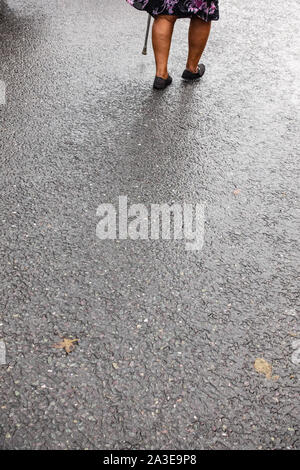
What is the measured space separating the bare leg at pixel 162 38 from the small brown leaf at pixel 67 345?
283cm

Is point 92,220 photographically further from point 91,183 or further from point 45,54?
point 45,54

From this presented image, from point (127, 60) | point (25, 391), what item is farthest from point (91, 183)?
point (127, 60)

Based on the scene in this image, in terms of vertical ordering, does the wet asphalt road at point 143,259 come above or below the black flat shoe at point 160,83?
below

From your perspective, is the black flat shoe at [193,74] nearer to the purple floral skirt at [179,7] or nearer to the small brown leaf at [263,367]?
the purple floral skirt at [179,7]

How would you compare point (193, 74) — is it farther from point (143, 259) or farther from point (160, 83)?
point (143, 259)

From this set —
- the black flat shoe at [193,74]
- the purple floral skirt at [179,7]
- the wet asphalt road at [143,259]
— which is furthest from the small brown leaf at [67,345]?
the black flat shoe at [193,74]

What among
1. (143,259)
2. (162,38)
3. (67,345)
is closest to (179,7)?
(162,38)

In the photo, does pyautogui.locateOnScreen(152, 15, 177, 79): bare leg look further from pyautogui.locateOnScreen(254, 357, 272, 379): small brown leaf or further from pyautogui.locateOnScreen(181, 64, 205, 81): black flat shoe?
pyautogui.locateOnScreen(254, 357, 272, 379): small brown leaf

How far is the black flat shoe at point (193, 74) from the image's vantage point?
456 centimetres

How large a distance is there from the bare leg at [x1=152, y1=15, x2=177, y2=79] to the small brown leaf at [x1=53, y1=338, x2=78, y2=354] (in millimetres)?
2835

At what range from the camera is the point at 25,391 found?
6.75 ft

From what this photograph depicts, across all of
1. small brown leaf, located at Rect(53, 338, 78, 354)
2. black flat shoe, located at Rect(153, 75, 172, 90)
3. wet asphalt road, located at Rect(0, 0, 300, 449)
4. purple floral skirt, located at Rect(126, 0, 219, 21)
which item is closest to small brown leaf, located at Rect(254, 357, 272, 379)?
wet asphalt road, located at Rect(0, 0, 300, 449)

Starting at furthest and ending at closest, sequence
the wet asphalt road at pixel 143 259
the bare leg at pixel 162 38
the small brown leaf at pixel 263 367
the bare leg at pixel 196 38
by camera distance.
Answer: the bare leg at pixel 196 38
the bare leg at pixel 162 38
the small brown leaf at pixel 263 367
the wet asphalt road at pixel 143 259

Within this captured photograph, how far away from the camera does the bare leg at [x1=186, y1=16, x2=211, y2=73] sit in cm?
427
